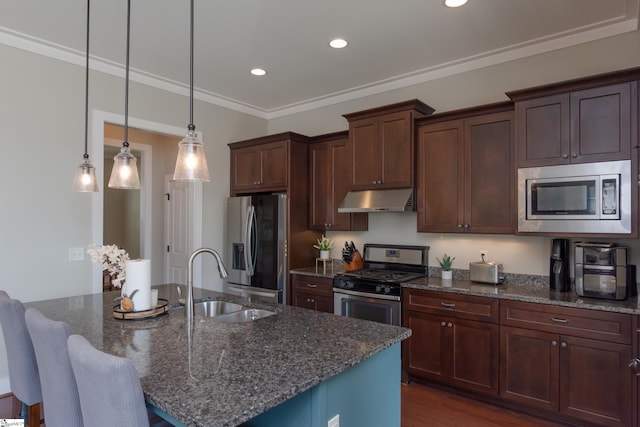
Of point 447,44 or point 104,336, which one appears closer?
point 104,336

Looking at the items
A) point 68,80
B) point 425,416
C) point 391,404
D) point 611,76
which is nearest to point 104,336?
point 391,404

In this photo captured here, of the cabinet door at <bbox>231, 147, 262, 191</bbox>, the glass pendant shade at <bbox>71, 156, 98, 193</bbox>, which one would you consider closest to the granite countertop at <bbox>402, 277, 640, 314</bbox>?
the cabinet door at <bbox>231, 147, 262, 191</bbox>

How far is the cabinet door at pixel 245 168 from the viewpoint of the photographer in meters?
4.43

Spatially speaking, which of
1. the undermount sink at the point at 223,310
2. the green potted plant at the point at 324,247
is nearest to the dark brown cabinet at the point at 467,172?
the green potted plant at the point at 324,247

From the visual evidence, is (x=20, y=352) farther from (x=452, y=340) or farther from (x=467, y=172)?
(x=467, y=172)

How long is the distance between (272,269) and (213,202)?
44.8 inches

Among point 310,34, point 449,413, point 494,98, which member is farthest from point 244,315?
point 494,98

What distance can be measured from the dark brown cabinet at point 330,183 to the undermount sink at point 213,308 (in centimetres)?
181

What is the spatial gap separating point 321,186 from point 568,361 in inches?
106

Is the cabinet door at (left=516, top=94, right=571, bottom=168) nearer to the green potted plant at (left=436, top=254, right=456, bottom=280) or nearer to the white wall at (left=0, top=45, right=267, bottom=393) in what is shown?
the green potted plant at (left=436, top=254, right=456, bottom=280)

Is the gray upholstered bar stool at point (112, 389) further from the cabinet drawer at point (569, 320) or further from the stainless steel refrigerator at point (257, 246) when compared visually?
the stainless steel refrigerator at point (257, 246)

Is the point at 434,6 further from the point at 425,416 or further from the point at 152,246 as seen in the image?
the point at 152,246

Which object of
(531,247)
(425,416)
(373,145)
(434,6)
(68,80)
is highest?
(434,6)

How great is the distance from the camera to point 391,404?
5.89 feet
